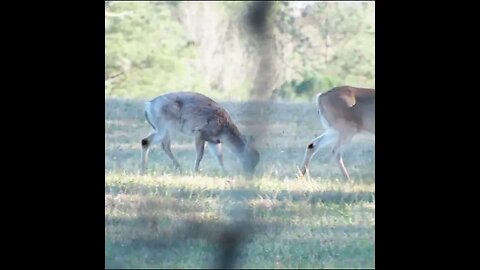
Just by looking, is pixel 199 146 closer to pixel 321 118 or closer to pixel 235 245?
pixel 321 118

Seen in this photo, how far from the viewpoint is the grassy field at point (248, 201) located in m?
3.83

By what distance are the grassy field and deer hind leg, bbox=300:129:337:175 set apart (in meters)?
0.04

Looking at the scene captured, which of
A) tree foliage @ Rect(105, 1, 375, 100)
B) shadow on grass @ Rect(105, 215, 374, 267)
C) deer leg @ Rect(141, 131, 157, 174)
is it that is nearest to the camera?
shadow on grass @ Rect(105, 215, 374, 267)

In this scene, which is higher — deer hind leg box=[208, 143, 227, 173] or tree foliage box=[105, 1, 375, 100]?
tree foliage box=[105, 1, 375, 100]

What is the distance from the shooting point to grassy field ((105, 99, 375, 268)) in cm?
383

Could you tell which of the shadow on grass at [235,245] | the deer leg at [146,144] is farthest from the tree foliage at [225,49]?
the shadow on grass at [235,245]

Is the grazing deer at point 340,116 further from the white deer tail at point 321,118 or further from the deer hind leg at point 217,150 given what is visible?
the deer hind leg at point 217,150

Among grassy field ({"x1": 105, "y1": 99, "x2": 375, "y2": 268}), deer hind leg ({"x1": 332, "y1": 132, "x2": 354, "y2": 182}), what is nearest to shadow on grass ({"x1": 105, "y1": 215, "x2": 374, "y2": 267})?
grassy field ({"x1": 105, "y1": 99, "x2": 375, "y2": 268})

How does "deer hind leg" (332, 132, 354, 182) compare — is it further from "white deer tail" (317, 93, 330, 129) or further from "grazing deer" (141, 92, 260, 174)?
"grazing deer" (141, 92, 260, 174)

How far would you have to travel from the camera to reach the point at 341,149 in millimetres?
4648

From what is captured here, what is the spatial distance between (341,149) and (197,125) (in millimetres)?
760
